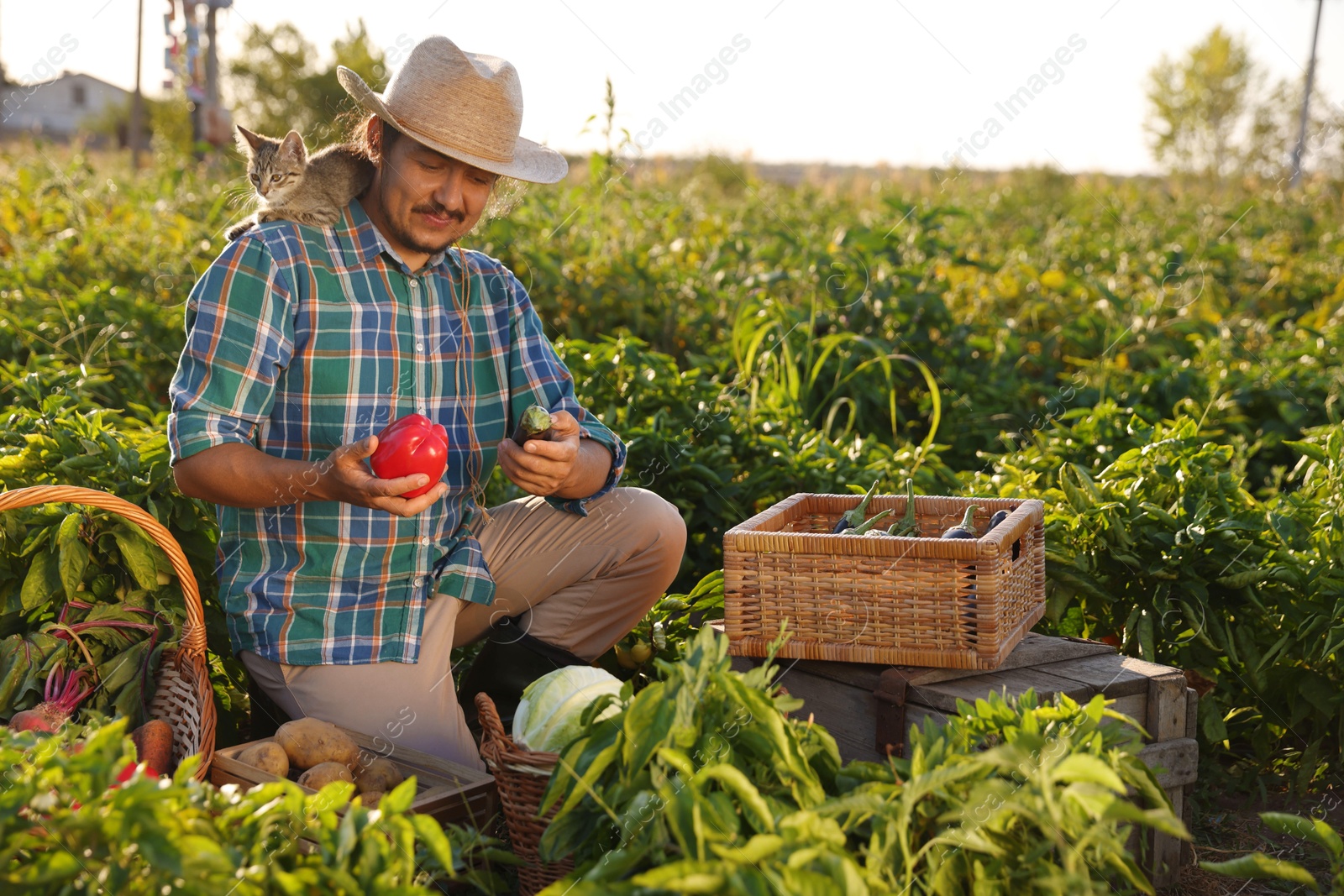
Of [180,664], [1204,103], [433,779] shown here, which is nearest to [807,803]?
[433,779]

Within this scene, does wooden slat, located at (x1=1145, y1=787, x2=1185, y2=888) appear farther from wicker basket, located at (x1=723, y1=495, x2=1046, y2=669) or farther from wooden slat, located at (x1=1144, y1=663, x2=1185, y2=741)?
wicker basket, located at (x1=723, y1=495, x2=1046, y2=669)

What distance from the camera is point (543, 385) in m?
2.76

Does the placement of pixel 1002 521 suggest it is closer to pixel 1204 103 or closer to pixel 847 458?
pixel 847 458

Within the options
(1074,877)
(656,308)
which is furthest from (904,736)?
(656,308)

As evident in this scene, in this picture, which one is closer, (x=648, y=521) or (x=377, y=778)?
(x=377, y=778)

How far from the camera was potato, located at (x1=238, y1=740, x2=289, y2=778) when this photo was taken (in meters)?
2.15

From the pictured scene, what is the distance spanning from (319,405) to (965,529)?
1394 millimetres

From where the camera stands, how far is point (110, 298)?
14.4 ft

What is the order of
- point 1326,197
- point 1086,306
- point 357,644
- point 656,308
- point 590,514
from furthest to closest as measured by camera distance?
point 1326,197 → point 1086,306 → point 656,308 → point 590,514 → point 357,644

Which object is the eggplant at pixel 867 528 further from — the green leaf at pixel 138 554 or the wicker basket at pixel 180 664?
the green leaf at pixel 138 554

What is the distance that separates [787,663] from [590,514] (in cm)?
62

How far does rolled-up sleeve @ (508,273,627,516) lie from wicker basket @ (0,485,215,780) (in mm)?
826

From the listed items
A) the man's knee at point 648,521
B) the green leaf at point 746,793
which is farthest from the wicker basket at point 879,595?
the green leaf at point 746,793

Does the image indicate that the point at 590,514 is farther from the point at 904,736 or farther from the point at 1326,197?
the point at 1326,197
